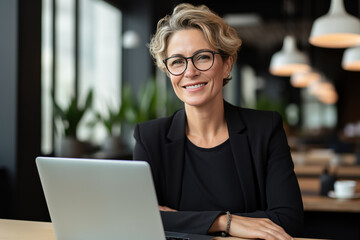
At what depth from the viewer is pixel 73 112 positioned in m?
4.62

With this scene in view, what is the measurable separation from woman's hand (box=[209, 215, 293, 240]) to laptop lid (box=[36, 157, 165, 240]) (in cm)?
37

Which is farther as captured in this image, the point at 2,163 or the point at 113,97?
the point at 113,97

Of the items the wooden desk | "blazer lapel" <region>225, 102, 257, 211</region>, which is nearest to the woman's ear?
"blazer lapel" <region>225, 102, 257, 211</region>

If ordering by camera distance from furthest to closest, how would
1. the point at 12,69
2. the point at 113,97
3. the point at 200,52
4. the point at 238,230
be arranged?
1. the point at 113,97
2. the point at 12,69
3. the point at 200,52
4. the point at 238,230

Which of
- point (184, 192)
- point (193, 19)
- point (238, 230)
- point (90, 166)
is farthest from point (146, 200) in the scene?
point (193, 19)

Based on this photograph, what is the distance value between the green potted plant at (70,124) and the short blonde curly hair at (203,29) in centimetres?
301

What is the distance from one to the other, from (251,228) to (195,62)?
2.10 ft

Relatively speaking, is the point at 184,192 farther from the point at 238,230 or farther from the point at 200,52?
the point at 200,52

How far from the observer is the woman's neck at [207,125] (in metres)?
1.79

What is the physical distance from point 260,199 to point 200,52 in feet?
1.99

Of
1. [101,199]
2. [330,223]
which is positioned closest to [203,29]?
[101,199]

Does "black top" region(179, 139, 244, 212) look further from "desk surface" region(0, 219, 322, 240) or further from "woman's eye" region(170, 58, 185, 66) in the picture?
"desk surface" region(0, 219, 322, 240)

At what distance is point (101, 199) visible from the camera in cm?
115

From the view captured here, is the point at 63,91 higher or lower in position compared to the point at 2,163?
higher
